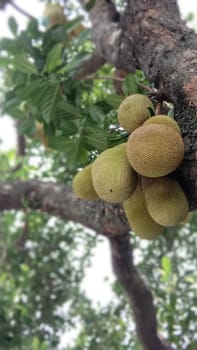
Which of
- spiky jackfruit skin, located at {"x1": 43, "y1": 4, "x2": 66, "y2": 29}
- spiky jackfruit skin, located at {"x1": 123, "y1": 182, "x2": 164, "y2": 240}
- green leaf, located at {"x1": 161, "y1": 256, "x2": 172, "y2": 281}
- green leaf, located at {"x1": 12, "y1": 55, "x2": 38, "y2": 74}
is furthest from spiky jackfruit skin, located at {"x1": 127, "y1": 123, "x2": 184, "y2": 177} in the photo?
spiky jackfruit skin, located at {"x1": 43, "y1": 4, "x2": 66, "y2": 29}

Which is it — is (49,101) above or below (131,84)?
above

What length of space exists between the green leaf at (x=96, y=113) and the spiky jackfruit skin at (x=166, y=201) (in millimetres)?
647

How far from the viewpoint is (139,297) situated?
212cm

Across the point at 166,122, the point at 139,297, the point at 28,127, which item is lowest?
the point at 166,122

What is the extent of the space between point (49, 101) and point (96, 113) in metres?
0.18

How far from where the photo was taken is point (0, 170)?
3.23 meters

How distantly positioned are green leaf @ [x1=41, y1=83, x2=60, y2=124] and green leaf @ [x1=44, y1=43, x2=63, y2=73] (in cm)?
8

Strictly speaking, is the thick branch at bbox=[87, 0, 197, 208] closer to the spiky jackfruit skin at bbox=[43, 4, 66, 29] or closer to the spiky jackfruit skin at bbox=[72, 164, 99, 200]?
the spiky jackfruit skin at bbox=[72, 164, 99, 200]

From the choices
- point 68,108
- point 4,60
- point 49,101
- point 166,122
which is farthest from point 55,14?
point 166,122

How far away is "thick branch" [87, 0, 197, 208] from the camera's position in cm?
85

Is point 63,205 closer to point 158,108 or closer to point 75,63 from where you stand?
point 75,63

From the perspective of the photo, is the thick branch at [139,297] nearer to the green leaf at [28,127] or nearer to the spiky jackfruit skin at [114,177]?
the green leaf at [28,127]

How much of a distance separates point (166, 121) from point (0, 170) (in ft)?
8.38

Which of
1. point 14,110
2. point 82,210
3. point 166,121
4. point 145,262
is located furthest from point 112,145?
point 145,262
